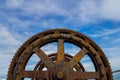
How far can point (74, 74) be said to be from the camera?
1230cm

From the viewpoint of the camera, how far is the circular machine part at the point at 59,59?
12.3 m

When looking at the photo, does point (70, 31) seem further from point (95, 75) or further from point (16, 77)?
point (16, 77)

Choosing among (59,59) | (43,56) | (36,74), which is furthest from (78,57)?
(36,74)

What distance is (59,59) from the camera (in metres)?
12.5

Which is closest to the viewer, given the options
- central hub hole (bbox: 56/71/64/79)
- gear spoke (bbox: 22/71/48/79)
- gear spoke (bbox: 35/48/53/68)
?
central hub hole (bbox: 56/71/64/79)

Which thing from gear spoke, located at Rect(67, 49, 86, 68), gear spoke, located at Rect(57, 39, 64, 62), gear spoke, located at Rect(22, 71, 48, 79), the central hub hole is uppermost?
gear spoke, located at Rect(57, 39, 64, 62)

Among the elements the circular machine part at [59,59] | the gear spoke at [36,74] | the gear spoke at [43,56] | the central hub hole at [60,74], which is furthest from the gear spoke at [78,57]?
the gear spoke at [36,74]

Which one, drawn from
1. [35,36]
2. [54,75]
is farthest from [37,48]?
[54,75]

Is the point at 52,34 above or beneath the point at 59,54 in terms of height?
above

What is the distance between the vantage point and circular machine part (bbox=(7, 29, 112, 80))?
483 inches

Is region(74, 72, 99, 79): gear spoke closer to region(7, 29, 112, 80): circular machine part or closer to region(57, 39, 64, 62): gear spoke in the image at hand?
region(7, 29, 112, 80): circular machine part

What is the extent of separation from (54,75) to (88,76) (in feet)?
A: 4.93

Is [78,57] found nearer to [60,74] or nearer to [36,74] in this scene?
[60,74]

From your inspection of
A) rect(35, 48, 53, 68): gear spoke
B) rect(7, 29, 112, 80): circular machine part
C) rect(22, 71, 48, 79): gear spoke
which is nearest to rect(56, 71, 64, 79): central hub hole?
rect(7, 29, 112, 80): circular machine part
